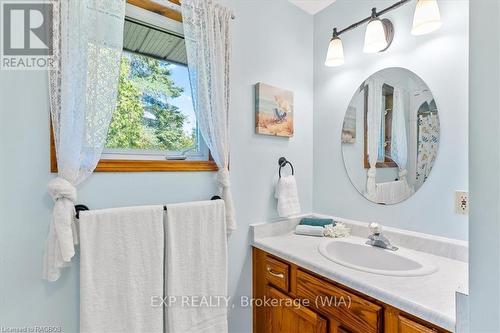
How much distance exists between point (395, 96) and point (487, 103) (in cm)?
106

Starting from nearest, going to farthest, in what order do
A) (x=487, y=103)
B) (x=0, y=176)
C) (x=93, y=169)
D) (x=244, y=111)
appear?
(x=487, y=103), (x=0, y=176), (x=93, y=169), (x=244, y=111)

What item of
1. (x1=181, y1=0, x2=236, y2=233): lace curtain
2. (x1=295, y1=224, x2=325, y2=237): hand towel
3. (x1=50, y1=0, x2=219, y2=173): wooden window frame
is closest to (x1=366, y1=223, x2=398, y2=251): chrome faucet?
(x1=295, y1=224, x2=325, y2=237): hand towel

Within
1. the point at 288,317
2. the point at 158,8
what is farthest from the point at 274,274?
the point at 158,8

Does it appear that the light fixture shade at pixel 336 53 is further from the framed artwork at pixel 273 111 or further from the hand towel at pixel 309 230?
the hand towel at pixel 309 230

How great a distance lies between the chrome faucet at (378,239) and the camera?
1.40m

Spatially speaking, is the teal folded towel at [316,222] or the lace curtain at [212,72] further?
the teal folded towel at [316,222]

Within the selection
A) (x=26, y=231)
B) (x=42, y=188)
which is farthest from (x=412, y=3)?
(x=26, y=231)

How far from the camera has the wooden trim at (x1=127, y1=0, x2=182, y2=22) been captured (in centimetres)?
125

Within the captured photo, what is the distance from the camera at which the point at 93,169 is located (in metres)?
1.06

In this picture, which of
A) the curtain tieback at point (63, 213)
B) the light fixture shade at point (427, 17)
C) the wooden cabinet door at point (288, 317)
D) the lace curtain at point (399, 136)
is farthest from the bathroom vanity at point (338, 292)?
the light fixture shade at point (427, 17)

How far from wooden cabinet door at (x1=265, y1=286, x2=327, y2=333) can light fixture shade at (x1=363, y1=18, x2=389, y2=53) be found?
1.43 metres

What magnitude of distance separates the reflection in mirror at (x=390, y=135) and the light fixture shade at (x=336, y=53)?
Answer: 0.22 metres

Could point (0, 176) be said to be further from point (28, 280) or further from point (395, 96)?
point (395, 96)

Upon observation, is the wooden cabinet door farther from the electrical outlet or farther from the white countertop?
the electrical outlet
